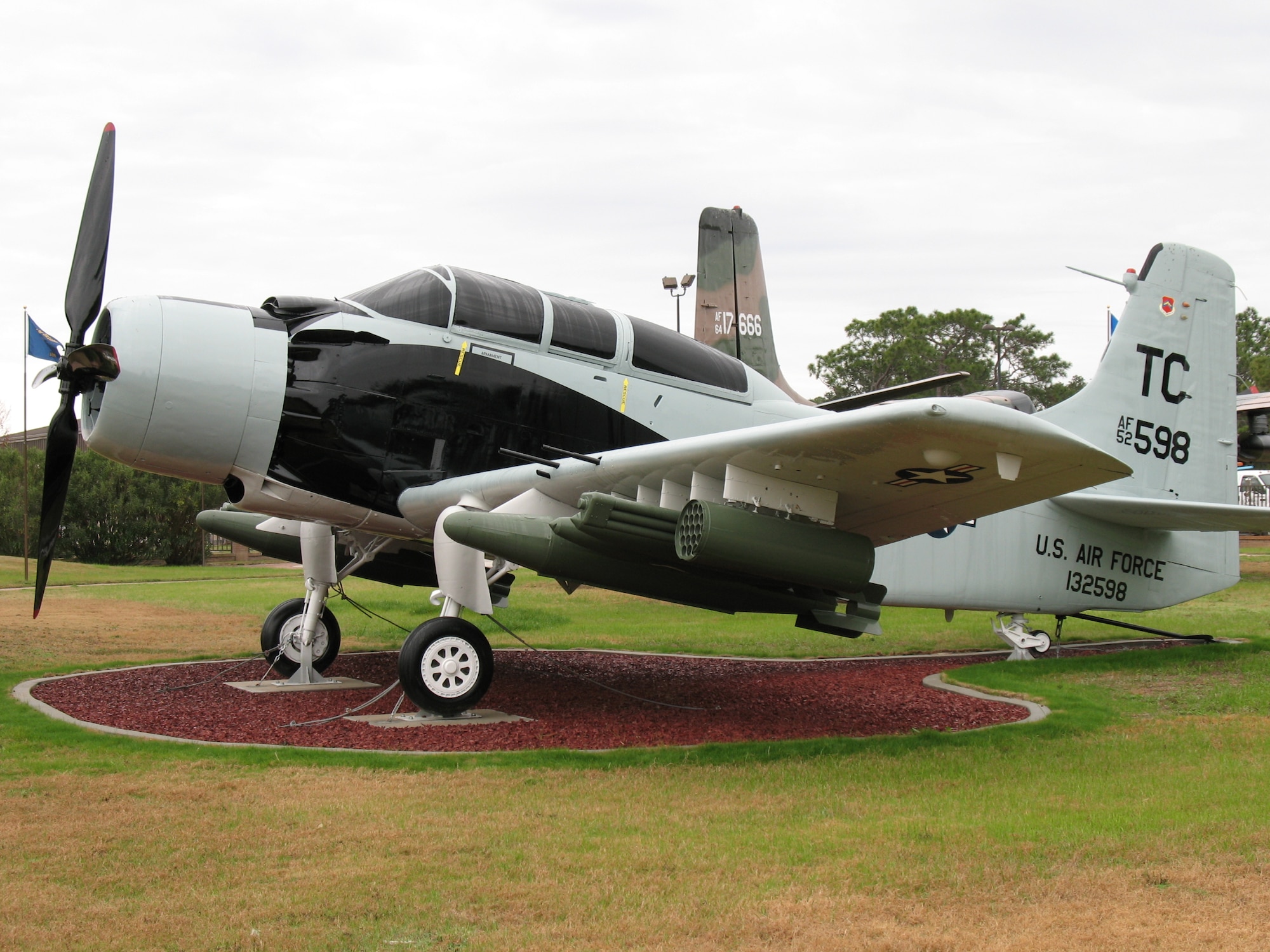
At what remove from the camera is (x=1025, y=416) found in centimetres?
589

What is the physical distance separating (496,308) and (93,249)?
3.17 meters

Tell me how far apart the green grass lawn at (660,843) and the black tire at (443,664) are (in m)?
1.28

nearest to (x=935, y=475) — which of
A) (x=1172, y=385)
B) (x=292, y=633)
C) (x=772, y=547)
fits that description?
(x=772, y=547)

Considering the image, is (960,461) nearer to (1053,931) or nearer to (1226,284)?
(1053,931)

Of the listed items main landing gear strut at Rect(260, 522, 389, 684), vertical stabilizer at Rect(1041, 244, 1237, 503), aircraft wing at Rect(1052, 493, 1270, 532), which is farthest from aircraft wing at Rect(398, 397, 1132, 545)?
vertical stabilizer at Rect(1041, 244, 1237, 503)

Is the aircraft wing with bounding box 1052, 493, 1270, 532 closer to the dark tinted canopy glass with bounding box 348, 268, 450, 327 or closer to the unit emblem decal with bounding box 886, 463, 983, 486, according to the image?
the unit emblem decal with bounding box 886, 463, 983, 486

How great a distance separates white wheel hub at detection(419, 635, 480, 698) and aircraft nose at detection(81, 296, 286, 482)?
1.99m

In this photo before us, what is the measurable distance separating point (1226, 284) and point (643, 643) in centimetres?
839

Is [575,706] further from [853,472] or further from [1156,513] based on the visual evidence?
[1156,513]

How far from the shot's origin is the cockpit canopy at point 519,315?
8.85 metres

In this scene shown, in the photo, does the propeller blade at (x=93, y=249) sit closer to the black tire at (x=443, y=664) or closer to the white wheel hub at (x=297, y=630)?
the black tire at (x=443, y=664)

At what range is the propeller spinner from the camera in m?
7.80

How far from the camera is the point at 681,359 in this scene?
9695mm

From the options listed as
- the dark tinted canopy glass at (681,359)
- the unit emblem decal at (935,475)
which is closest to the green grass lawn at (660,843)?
the unit emblem decal at (935,475)
